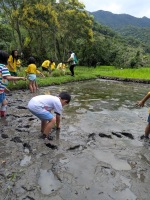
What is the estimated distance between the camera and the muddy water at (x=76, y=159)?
372 cm

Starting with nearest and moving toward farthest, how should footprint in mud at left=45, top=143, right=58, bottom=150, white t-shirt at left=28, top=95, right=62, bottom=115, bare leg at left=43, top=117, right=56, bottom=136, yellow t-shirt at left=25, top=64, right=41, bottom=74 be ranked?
1. footprint in mud at left=45, top=143, right=58, bottom=150
2. white t-shirt at left=28, top=95, right=62, bottom=115
3. bare leg at left=43, top=117, right=56, bottom=136
4. yellow t-shirt at left=25, top=64, right=41, bottom=74

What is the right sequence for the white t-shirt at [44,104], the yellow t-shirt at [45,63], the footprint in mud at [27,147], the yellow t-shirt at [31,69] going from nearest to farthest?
1. the footprint in mud at [27,147]
2. the white t-shirt at [44,104]
3. the yellow t-shirt at [31,69]
4. the yellow t-shirt at [45,63]

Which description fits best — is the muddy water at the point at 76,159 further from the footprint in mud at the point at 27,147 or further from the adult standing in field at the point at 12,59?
the adult standing in field at the point at 12,59

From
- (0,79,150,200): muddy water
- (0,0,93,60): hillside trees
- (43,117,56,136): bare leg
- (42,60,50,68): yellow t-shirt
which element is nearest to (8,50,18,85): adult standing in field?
(0,79,150,200): muddy water

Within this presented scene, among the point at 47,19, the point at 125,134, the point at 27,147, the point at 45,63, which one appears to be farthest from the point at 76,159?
the point at 47,19

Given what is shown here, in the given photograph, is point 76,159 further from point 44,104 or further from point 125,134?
point 125,134

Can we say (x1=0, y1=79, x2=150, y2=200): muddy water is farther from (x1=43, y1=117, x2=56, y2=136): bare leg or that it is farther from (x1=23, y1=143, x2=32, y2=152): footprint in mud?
(x1=43, y1=117, x2=56, y2=136): bare leg

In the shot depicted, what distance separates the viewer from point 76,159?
4812 millimetres

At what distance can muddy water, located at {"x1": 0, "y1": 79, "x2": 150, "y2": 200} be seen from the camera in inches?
147

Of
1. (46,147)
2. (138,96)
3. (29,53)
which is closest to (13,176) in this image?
(46,147)

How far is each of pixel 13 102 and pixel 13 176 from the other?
6111 millimetres

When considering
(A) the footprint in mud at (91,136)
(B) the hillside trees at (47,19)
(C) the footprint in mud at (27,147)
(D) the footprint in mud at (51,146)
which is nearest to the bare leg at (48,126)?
(D) the footprint in mud at (51,146)

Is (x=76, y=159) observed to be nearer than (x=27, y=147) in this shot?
Yes

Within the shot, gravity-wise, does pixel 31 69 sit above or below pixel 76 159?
above
